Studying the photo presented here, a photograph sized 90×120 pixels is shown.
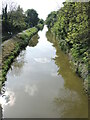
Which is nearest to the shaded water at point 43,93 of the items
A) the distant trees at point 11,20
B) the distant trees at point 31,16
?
the distant trees at point 11,20

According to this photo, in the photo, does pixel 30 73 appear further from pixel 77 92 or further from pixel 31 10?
pixel 31 10

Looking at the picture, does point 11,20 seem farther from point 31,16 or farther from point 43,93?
point 31,16

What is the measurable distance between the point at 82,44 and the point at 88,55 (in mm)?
2348

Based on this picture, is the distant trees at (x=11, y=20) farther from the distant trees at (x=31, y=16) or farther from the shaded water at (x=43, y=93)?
the distant trees at (x=31, y=16)

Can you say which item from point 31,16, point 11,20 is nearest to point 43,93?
point 11,20

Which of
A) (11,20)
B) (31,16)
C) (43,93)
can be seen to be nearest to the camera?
(43,93)

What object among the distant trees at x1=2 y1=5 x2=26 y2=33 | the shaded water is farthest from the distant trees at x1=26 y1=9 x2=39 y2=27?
the shaded water

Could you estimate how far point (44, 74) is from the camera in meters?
14.5

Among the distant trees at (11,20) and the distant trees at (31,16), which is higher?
the distant trees at (31,16)

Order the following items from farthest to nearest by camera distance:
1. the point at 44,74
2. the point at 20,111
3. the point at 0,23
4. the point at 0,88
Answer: the point at 0,23 → the point at 44,74 → the point at 0,88 → the point at 20,111

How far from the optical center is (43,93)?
35.7ft

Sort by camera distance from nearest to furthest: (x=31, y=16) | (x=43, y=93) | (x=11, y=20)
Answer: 1. (x=43, y=93)
2. (x=11, y=20)
3. (x=31, y=16)

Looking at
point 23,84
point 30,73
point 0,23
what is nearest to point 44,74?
point 30,73

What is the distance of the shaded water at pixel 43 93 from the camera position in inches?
347
